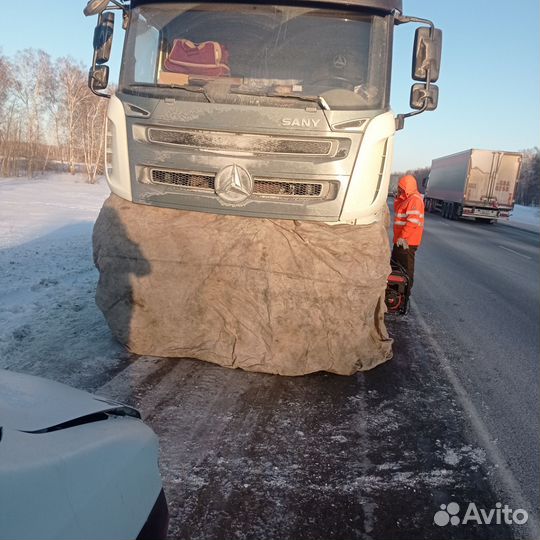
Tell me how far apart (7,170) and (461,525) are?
38178mm

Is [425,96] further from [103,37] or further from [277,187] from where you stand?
[103,37]

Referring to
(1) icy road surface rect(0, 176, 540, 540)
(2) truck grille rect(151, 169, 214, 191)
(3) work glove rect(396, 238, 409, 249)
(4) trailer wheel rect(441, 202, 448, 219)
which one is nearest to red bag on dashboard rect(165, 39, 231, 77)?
(2) truck grille rect(151, 169, 214, 191)

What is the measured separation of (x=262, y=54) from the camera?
15.6 feet

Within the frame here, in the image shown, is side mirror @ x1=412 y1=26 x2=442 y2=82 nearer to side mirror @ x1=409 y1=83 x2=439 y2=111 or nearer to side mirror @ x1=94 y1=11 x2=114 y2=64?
side mirror @ x1=409 y1=83 x2=439 y2=111

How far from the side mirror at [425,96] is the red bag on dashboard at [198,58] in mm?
1823

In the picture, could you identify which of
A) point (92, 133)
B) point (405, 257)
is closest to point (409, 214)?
point (405, 257)

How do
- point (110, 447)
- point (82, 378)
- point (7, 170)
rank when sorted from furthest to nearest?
point (7, 170) → point (82, 378) → point (110, 447)

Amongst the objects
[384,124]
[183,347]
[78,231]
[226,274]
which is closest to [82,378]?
[183,347]

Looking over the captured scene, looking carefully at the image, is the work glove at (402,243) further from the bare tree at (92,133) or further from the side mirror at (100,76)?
the bare tree at (92,133)

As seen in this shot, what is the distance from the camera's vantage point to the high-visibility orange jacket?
7293 millimetres

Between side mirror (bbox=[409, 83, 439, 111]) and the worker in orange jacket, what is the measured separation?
7.92ft

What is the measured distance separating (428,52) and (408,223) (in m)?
2.85

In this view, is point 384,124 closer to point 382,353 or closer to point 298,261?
point 298,261

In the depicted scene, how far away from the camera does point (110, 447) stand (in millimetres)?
1588
